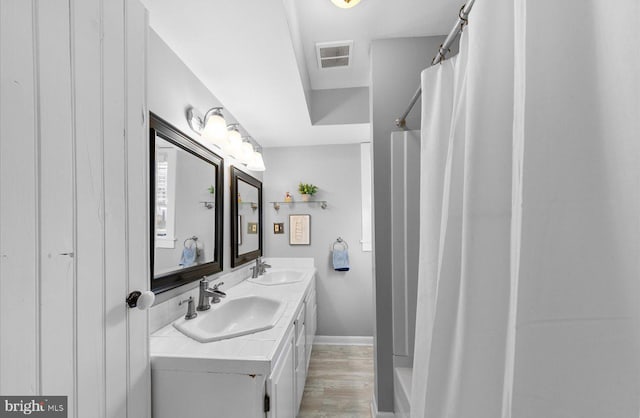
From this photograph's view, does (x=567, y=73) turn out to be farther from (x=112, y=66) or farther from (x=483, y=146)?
(x=112, y=66)

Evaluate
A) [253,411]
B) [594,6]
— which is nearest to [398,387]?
[253,411]

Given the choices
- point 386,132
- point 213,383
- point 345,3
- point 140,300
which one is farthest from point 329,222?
point 140,300

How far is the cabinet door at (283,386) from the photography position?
38.7 inches

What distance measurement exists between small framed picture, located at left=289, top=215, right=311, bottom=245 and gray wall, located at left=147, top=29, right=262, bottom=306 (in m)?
1.48

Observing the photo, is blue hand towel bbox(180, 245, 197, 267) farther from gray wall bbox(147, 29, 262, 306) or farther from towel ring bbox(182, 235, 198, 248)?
Result: gray wall bbox(147, 29, 262, 306)

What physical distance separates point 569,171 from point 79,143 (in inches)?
40.1

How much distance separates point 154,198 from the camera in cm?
121

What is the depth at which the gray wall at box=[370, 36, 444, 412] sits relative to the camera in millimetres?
1549

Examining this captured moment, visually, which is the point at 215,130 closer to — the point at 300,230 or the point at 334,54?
the point at 334,54

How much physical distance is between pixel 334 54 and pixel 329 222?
1.66 m

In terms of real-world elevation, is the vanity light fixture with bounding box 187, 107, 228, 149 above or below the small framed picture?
above

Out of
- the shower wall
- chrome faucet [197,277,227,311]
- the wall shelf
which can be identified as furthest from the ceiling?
chrome faucet [197,277,227,311]

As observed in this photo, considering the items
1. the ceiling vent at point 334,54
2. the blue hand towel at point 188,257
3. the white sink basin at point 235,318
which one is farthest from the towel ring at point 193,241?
the ceiling vent at point 334,54

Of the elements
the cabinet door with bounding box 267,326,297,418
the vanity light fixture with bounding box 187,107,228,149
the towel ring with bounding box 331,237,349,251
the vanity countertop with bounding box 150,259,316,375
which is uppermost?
the vanity light fixture with bounding box 187,107,228,149
